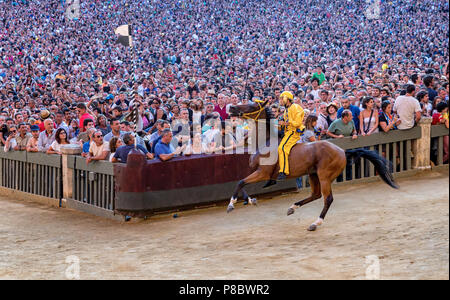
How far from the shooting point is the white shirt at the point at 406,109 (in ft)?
39.3

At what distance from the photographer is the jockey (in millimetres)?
9305

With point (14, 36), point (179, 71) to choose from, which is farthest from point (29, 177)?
point (14, 36)

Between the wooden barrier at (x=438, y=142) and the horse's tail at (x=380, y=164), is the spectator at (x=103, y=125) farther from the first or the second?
the wooden barrier at (x=438, y=142)

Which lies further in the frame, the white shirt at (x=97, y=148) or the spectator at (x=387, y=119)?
the spectator at (x=387, y=119)

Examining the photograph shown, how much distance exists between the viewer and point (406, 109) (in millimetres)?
12156

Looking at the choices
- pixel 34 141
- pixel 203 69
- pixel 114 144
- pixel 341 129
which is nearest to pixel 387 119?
pixel 341 129

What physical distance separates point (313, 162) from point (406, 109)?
3604 millimetres

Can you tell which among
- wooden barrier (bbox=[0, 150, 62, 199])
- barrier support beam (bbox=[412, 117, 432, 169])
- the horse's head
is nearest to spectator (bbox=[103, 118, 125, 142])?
wooden barrier (bbox=[0, 150, 62, 199])

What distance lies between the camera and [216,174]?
10938 mm

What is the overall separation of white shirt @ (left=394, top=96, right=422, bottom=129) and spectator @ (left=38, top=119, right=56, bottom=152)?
21.3 ft

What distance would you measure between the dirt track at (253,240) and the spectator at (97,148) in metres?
1.02

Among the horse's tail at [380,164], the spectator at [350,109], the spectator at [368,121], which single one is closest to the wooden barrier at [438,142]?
the spectator at [368,121]

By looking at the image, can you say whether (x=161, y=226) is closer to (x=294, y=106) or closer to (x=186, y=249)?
(x=186, y=249)

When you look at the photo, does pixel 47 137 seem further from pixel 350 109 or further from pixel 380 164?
pixel 380 164
